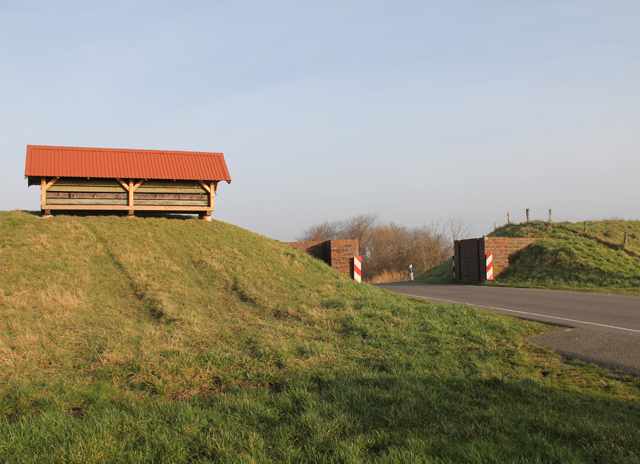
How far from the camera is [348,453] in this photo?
3.33m

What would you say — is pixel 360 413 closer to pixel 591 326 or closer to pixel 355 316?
pixel 355 316

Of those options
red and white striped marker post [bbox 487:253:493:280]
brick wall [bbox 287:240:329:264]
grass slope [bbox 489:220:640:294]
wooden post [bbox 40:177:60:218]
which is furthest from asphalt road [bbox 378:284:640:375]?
wooden post [bbox 40:177:60:218]

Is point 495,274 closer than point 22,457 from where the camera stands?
No

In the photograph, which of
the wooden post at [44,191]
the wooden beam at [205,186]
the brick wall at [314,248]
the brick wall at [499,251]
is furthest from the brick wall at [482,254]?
the wooden post at [44,191]

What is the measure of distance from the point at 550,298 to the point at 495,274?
779cm

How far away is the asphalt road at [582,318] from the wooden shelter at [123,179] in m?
10.5

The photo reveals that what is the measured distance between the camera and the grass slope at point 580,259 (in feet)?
55.9

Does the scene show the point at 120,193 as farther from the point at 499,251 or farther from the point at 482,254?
the point at 499,251

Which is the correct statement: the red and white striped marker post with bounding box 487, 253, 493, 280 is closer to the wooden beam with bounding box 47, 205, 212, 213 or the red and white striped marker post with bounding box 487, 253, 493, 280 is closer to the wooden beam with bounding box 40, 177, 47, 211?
the wooden beam with bounding box 47, 205, 212, 213

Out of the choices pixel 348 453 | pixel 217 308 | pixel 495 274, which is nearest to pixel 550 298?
pixel 495 274

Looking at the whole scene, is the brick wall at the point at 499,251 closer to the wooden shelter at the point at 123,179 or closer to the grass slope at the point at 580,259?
the grass slope at the point at 580,259

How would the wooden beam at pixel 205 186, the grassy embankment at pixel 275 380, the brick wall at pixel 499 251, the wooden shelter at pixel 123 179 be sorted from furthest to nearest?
1. the brick wall at pixel 499 251
2. the wooden beam at pixel 205 186
3. the wooden shelter at pixel 123 179
4. the grassy embankment at pixel 275 380

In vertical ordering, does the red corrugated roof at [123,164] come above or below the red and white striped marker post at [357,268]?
above

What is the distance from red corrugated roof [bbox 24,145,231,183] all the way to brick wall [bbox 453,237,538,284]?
12.5 metres
